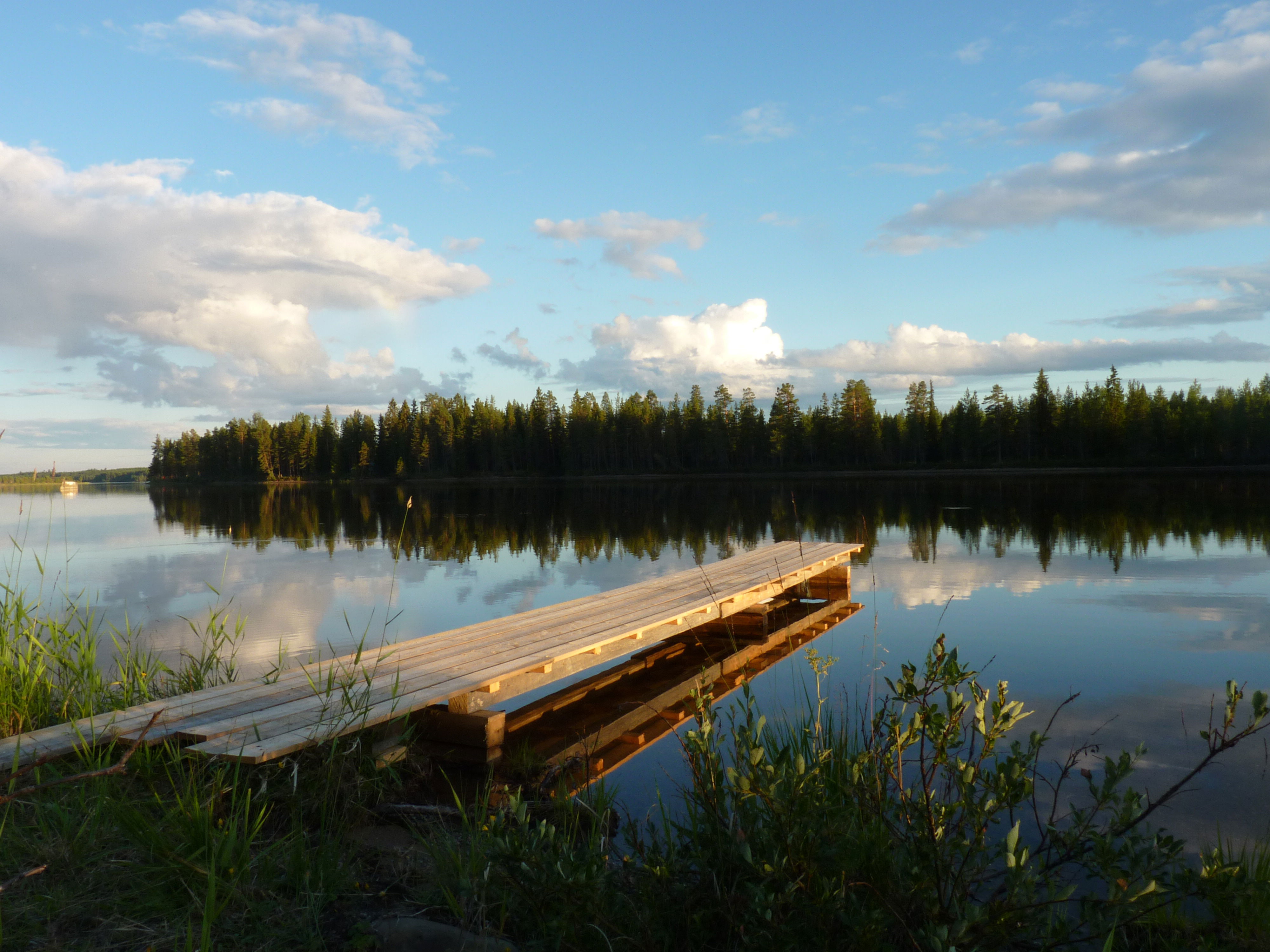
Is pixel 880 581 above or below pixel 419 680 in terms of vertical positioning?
below

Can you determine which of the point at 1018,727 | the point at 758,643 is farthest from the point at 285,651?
the point at 1018,727

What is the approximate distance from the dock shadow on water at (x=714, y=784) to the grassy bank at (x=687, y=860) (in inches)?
0.6

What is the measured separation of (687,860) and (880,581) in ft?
37.8

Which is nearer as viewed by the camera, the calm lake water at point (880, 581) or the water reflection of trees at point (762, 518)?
the calm lake water at point (880, 581)

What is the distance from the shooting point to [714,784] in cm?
274

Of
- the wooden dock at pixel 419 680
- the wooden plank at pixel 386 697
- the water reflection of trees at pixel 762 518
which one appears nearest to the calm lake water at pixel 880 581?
the water reflection of trees at pixel 762 518

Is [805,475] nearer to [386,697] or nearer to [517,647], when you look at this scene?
[517,647]

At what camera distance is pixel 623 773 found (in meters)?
5.34

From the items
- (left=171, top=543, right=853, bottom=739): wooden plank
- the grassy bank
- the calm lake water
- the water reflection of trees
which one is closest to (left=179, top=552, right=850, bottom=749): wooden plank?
(left=171, top=543, right=853, bottom=739): wooden plank

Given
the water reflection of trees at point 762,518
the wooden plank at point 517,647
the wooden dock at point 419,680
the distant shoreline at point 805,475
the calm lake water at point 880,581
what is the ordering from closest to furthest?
the wooden dock at point 419,680, the wooden plank at point 517,647, the calm lake water at point 880,581, the water reflection of trees at point 762,518, the distant shoreline at point 805,475

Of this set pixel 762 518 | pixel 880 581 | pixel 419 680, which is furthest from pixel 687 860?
pixel 762 518

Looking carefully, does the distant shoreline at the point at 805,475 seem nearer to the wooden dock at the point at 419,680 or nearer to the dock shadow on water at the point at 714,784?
the dock shadow on water at the point at 714,784

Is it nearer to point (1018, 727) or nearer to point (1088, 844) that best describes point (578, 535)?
point (1018, 727)

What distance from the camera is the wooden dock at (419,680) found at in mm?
4070
